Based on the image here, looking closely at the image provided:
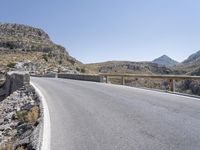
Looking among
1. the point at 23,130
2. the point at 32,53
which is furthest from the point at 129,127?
the point at 32,53

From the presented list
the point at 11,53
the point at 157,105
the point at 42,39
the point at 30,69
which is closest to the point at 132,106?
the point at 157,105

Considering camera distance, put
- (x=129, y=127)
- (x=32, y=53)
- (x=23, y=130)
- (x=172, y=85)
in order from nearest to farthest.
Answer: (x=129, y=127) → (x=23, y=130) → (x=172, y=85) → (x=32, y=53)

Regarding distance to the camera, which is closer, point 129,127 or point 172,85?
point 129,127

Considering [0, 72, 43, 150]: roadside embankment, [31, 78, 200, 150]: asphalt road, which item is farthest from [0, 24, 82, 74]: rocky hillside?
[31, 78, 200, 150]: asphalt road

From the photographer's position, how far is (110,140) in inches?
300

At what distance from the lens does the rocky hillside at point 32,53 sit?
94688 millimetres

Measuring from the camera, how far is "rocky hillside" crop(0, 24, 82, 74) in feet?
311

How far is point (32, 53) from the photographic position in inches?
4742

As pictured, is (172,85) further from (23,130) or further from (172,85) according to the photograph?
(23,130)

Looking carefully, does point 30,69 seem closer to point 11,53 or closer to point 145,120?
point 11,53

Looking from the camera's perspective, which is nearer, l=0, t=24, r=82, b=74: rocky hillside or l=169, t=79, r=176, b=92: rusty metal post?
l=169, t=79, r=176, b=92: rusty metal post

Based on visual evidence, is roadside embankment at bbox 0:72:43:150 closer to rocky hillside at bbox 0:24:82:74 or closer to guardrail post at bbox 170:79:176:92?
guardrail post at bbox 170:79:176:92

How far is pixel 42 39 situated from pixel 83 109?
15631cm

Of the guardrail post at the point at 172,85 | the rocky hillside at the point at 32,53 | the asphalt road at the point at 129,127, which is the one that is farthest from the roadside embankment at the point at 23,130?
the rocky hillside at the point at 32,53
